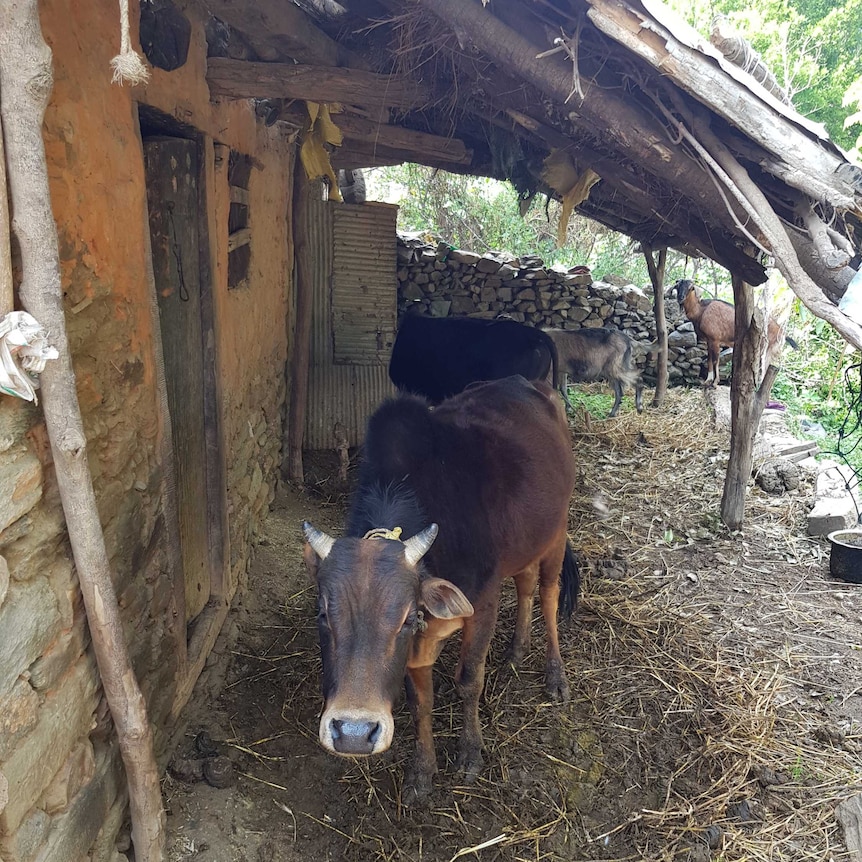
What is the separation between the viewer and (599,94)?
323 cm

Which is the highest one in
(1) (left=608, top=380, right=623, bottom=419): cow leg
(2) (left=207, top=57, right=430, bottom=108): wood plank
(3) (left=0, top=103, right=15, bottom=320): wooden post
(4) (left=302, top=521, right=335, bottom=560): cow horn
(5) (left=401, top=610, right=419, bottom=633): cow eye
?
(2) (left=207, top=57, right=430, bottom=108): wood plank

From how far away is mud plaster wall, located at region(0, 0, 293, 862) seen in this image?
1872mm

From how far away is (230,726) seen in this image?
12.0 feet

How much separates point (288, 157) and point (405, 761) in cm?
541

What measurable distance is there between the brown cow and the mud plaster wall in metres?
0.79

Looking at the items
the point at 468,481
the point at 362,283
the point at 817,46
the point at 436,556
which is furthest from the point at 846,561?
the point at 817,46

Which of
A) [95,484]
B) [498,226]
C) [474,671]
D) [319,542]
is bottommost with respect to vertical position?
[474,671]

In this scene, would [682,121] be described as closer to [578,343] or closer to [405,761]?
[405,761]

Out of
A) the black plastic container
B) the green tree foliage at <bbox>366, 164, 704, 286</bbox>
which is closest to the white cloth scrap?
the black plastic container

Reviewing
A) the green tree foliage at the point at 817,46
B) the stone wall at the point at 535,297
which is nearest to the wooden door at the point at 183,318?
the stone wall at the point at 535,297

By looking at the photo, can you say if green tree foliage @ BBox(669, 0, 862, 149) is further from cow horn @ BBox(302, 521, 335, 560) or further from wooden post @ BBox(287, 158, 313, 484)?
cow horn @ BBox(302, 521, 335, 560)

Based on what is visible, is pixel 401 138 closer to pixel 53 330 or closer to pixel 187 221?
pixel 187 221

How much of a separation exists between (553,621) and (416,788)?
143 cm

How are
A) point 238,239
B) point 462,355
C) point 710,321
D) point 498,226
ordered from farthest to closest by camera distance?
point 498,226, point 710,321, point 462,355, point 238,239
